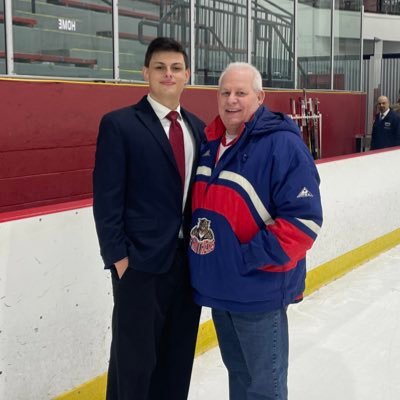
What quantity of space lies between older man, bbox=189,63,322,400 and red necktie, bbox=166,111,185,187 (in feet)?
0.23

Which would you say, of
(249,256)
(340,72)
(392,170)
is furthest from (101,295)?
(340,72)

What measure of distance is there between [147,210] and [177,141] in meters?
0.21

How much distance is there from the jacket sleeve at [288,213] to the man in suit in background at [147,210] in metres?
0.27

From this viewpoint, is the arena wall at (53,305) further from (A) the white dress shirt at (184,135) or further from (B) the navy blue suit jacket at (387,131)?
(B) the navy blue suit jacket at (387,131)

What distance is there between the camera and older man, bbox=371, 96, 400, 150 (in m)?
6.71

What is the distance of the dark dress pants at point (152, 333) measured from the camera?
5.65 ft

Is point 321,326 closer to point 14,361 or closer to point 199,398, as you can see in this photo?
point 199,398

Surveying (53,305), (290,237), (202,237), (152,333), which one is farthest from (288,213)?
(53,305)

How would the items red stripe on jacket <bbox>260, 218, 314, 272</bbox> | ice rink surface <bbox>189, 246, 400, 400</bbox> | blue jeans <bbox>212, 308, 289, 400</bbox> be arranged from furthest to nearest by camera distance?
ice rink surface <bbox>189, 246, 400, 400</bbox>, blue jeans <bbox>212, 308, 289, 400</bbox>, red stripe on jacket <bbox>260, 218, 314, 272</bbox>

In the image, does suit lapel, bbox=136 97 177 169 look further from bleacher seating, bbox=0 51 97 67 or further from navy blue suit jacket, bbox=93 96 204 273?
bleacher seating, bbox=0 51 97 67

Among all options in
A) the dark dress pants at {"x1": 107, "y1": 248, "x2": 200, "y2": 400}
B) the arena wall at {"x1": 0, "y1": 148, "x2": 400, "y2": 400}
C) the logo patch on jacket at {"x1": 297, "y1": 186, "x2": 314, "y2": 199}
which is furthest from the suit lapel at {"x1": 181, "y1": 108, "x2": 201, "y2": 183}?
the arena wall at {"x1": 0, "y1": 148, "x2": 400, "y2": 400}

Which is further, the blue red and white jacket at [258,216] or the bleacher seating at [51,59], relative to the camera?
the bleacher seating at [51,59]

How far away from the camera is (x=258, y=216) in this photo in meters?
1.55

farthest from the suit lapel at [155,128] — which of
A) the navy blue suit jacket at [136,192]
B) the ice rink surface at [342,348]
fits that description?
the ice rink surface at [342,348]
